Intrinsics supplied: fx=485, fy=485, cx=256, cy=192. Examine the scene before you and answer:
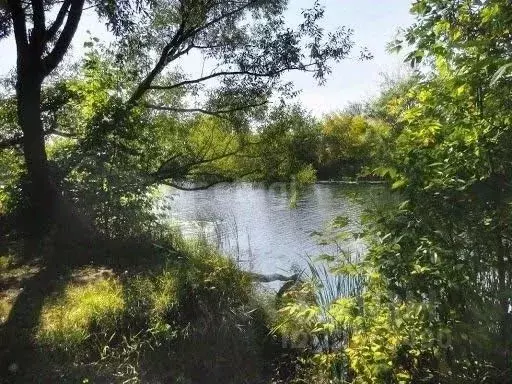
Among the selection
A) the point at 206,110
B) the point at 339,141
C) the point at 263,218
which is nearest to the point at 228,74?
the point at 206,110

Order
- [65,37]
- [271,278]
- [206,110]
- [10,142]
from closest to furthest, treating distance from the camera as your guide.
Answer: [271,278] < [65,37] < [10,142] < [206,110]

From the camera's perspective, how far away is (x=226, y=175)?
33.3 feet

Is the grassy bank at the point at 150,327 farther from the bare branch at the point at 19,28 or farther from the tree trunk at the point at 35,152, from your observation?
the bare branch at the point at 19,28

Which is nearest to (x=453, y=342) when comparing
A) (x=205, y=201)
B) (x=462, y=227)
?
(x=462, y=227)

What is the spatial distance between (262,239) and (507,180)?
8016 millimetres

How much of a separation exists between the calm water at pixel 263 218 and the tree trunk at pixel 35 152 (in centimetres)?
153

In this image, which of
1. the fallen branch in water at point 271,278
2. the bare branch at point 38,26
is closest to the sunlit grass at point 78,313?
the fallen branch in water at point 271,278

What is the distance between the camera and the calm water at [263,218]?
6879 mm

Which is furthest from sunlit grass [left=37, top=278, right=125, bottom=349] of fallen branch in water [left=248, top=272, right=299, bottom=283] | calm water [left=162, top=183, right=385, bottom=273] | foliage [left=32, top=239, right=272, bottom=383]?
calm water [left=162, top=183, right=385, bottom=273]

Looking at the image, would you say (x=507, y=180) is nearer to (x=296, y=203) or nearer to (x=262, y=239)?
(x=262, y=239)

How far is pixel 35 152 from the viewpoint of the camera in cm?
621

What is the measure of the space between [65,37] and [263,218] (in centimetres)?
752

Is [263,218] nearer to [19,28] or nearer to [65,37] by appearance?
[65,37]

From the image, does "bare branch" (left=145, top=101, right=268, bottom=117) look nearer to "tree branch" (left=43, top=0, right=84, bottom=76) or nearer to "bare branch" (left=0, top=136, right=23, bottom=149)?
"bare branch" (left=0, top=136, right=23, bottom=149)
